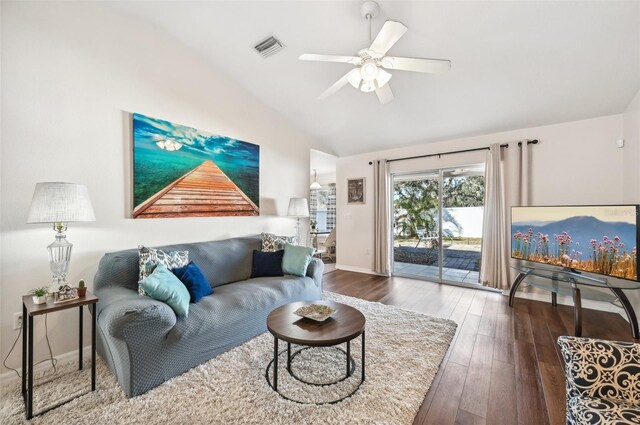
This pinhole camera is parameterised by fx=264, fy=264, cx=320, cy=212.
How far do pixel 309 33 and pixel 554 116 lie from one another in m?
3.21

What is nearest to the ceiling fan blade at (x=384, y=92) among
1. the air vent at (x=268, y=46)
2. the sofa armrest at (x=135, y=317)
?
the air vent at (x=268, y=46)

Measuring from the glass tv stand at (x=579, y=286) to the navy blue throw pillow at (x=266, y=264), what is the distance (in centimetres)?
290

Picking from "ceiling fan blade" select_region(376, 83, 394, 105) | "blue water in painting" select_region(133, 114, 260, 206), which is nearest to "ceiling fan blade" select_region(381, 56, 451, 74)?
"ceiling fan blade" select_region(376, 83, 394, 105)

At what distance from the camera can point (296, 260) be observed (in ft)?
10.2

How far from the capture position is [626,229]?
8.22 ft

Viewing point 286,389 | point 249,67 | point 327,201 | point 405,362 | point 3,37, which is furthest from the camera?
point 327,201

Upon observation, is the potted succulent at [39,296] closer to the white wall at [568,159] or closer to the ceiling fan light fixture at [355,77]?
the ceiling fan light fixture at [355,77]

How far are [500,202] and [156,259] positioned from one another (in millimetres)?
4283

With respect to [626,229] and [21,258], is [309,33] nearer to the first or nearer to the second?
[21,258]

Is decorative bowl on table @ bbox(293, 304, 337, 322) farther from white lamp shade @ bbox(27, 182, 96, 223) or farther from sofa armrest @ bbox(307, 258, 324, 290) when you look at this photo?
white lamp shade @ bbox(27, 182, 96, 223)

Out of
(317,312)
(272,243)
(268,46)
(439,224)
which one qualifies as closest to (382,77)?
(268,46)

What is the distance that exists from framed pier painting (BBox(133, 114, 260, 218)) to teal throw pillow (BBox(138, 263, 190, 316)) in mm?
994

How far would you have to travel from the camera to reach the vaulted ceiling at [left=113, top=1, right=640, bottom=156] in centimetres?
224

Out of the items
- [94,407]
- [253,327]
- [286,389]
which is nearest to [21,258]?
[94,407]
